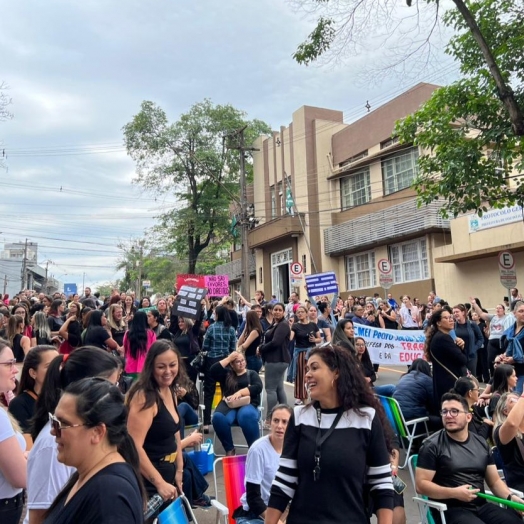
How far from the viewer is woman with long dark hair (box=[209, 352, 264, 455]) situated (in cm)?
639

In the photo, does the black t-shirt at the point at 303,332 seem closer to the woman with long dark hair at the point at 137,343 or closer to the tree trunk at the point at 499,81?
the woman with long dark hair at the point at 137,343

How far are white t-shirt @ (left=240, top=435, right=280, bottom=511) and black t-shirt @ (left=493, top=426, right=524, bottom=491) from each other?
6.42 feet

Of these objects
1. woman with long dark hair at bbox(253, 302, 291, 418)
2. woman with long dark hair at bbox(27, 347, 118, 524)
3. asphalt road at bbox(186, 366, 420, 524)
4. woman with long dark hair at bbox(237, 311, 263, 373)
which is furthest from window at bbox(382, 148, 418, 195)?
woman with long dark hair at bbox(27, 347, 118, 524)

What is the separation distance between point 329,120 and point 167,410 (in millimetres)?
28598

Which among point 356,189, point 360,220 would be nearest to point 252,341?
point 360,220

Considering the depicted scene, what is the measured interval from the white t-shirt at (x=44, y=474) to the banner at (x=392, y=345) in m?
8.11

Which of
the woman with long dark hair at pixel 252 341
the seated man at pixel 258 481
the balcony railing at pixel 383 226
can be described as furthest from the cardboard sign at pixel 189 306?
the balcony railing at pixel 383 226

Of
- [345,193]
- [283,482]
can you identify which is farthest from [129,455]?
[345,193]

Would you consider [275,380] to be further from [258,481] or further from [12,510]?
[12,510]

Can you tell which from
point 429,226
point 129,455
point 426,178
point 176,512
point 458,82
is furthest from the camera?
point 429,226

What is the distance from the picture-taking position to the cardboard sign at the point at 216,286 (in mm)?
20812

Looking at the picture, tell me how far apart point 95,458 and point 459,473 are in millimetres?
3052

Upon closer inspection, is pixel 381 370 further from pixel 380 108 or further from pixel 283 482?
pixel 380 108

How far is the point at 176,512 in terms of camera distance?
3.16 m
